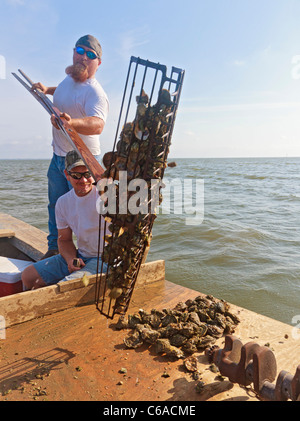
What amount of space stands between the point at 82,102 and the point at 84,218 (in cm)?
125

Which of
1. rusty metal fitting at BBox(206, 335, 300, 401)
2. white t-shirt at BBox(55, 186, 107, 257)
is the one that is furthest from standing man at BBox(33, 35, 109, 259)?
rusty metal fitting at BBox(206, 335, 300, 401)

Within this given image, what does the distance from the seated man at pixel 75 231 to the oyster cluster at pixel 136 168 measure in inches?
34.4

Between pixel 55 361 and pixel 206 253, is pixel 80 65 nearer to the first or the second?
pixel 55 361

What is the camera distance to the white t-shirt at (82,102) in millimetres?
3385

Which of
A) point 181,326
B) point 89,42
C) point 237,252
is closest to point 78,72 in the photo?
point 89,42

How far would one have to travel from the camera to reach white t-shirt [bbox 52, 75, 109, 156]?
3385 mm

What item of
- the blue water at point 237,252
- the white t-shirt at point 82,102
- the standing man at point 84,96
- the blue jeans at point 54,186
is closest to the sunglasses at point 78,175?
the standing man at point 84,96

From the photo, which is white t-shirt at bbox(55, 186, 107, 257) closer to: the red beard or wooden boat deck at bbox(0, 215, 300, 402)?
wooden boat deck at bbox(0, 215, 300, 402)

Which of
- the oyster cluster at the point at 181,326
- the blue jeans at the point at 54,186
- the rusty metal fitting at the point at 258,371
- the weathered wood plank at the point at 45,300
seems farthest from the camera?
the blue jeans at the point at 54,186

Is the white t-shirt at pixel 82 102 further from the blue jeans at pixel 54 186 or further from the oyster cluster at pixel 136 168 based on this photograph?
the oyster cluster at pixel 136 168

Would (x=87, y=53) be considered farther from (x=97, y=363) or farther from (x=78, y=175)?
(x=97, y=363)

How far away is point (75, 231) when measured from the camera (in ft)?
10.4

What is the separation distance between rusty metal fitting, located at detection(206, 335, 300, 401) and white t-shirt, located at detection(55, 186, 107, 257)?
5.26 ft
